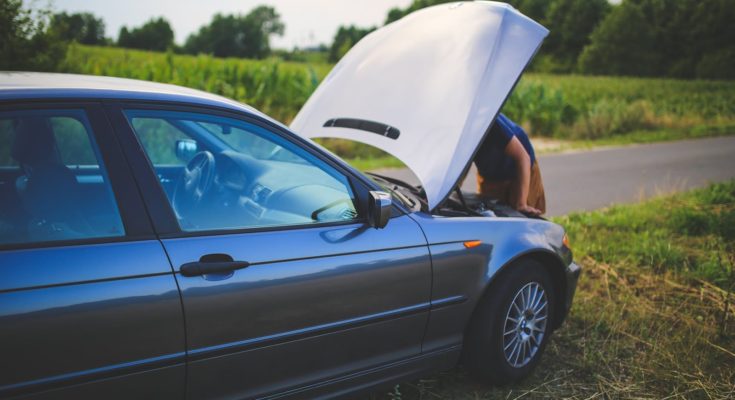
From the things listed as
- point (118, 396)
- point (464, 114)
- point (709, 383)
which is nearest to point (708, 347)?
point (709, 383)

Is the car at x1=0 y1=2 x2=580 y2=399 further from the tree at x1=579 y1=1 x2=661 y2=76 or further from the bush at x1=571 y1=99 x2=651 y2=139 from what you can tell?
the tree at x1=579 y1=1 x2=661 y2=76

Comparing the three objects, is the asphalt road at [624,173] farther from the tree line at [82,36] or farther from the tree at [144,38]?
the tree at [144,38]

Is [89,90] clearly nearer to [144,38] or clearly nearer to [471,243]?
[471,243]

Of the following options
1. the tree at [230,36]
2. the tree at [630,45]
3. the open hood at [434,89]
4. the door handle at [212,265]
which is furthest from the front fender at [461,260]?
the tree at [230,36]

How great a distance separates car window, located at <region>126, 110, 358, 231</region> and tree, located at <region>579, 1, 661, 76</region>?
242 ft

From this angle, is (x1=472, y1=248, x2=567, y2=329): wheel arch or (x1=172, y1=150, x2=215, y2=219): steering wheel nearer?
(x1=172, y1=150, x2=215, y2=219): steering wheel

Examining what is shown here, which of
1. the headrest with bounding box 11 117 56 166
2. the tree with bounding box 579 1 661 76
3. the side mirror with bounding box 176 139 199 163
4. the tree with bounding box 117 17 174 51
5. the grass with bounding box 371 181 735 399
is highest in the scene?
the tree with bounding box 579 1 661 76

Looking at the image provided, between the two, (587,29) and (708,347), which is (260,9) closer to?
(587,29)

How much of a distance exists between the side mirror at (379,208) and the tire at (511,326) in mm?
893

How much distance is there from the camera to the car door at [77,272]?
1826mm

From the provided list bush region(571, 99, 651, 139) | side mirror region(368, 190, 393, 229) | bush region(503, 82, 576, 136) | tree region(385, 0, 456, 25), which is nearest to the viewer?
side mirror region(368, 190, 393, 229)

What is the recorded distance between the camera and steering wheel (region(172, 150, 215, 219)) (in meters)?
2.33

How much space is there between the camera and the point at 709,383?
334 cm

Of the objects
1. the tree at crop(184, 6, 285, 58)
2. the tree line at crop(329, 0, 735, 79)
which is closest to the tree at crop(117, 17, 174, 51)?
the tree at crop(184, 6, 285, 58)
